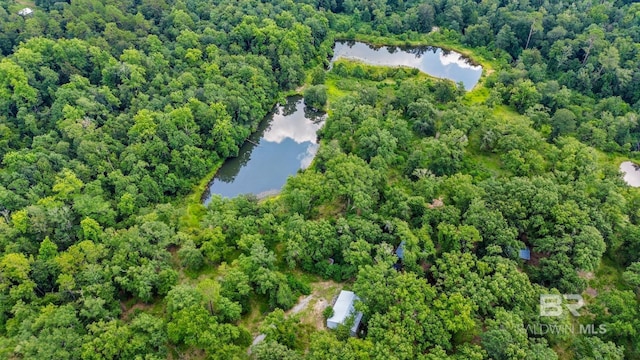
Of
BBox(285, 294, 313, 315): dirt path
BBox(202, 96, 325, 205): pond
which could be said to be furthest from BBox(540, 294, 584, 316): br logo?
BBox(202, 96, 325, 205): pond

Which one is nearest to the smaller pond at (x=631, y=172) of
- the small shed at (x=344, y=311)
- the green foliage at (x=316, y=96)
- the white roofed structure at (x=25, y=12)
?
the small shed at (x=344, y=311)

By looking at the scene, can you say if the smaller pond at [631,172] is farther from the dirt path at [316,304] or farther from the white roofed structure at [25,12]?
the white roofed structure at [25,12]

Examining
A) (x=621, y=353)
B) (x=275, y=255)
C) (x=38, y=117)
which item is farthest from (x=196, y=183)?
(x=621, y=353)

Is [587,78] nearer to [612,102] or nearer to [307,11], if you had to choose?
[612,102]

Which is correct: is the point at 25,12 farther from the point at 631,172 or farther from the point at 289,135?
the point at 631,172

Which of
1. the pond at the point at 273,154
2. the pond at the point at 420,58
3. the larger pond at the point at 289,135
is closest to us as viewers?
the pond at the point at 273,154

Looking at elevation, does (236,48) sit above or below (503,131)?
above
